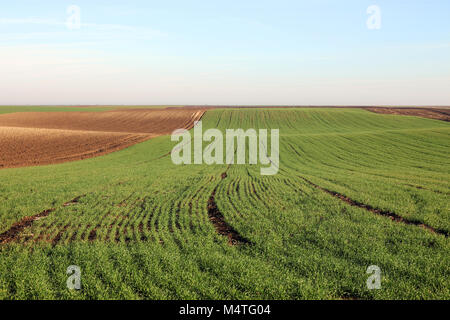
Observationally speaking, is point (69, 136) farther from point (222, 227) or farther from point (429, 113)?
point (429, 113)

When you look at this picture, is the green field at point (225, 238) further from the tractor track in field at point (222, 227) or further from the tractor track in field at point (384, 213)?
the tractor track in field at point (222, 227)

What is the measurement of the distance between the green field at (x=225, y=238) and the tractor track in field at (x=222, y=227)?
0.91ft

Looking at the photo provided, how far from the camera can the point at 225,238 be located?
36.3 feet

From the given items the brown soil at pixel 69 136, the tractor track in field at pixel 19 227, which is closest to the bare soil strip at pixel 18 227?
the tractor track in field at pixel 19 227

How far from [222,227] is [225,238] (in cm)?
160

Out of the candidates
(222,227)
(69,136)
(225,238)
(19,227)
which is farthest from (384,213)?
(69,136)

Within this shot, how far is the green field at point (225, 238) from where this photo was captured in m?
7.38

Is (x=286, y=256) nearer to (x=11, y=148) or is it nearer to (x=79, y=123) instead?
(x=11, y=148)

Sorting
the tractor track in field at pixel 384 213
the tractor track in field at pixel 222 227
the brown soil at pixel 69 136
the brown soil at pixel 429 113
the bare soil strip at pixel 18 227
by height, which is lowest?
the tractor track in field at pixel 222 227

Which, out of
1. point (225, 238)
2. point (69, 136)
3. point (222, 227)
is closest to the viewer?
point (225, 238)

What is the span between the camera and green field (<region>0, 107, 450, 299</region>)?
290 inches

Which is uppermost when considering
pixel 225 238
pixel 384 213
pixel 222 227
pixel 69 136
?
pixel 69 136

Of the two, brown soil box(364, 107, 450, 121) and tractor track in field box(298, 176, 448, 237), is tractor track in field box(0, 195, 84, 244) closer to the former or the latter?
tractor track in field box(298, 176, 448, 237)
